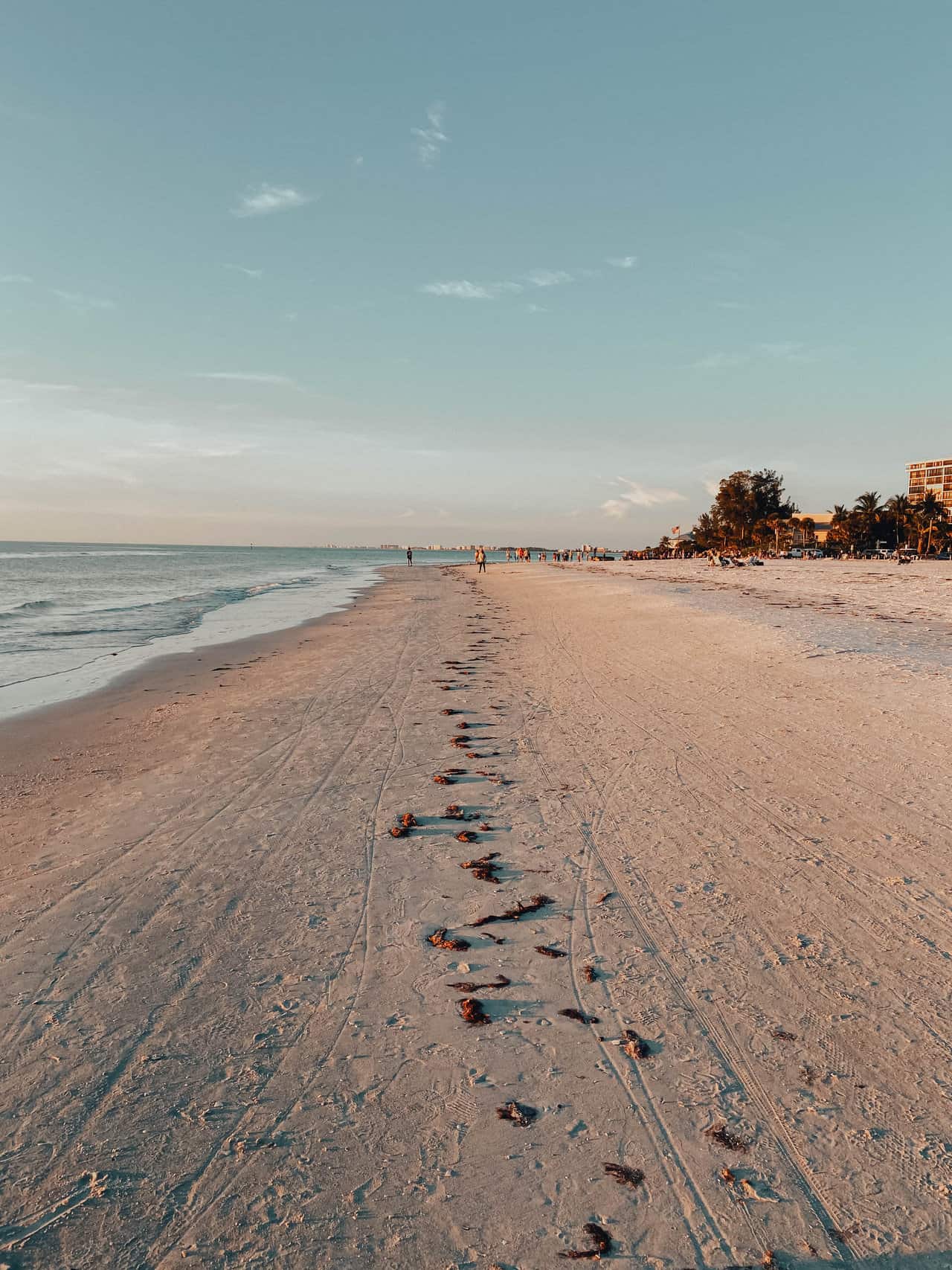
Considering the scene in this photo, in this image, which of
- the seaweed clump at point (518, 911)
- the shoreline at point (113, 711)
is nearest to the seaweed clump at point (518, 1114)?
the seaweed clump at point (518, 911)

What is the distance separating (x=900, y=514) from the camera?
93.6 meters

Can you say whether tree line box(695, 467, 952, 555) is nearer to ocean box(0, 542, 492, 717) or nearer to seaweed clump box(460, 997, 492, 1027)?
ocean box(0, 542, 492, 717)

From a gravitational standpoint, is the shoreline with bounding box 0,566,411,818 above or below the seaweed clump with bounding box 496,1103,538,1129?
below

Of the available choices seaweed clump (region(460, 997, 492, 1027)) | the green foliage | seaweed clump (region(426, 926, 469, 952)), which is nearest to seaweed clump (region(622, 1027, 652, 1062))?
seaweed clump (region(460, 997, 492, 1027))

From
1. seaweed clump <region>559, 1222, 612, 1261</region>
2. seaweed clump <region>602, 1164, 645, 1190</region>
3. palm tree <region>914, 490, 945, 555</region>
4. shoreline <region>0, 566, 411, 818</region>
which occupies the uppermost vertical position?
palm tree <region>914, 490, 945, 555</region>

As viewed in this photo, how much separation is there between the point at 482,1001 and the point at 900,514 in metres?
108

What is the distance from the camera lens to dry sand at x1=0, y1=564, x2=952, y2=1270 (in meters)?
2.72

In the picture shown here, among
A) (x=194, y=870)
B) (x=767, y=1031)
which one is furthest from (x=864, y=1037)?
(x=194, y=870)

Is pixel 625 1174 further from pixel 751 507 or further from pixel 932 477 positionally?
pixel 932 477

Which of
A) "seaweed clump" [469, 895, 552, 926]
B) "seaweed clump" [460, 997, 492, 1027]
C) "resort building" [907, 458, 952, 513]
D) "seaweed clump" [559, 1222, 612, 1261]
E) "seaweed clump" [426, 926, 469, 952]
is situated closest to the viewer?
"seaweed clump" [559, 1222, 612, 1261]

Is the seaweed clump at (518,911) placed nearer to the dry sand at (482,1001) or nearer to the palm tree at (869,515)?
the dry sand at (482,1001)

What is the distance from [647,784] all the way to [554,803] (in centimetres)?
110

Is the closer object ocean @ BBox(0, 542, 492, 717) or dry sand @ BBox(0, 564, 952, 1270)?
dry sand @ BBox(0, 564, 952, 1270)

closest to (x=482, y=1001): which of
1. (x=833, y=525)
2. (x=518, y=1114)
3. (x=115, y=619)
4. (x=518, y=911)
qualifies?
(x=518, y=1114)
